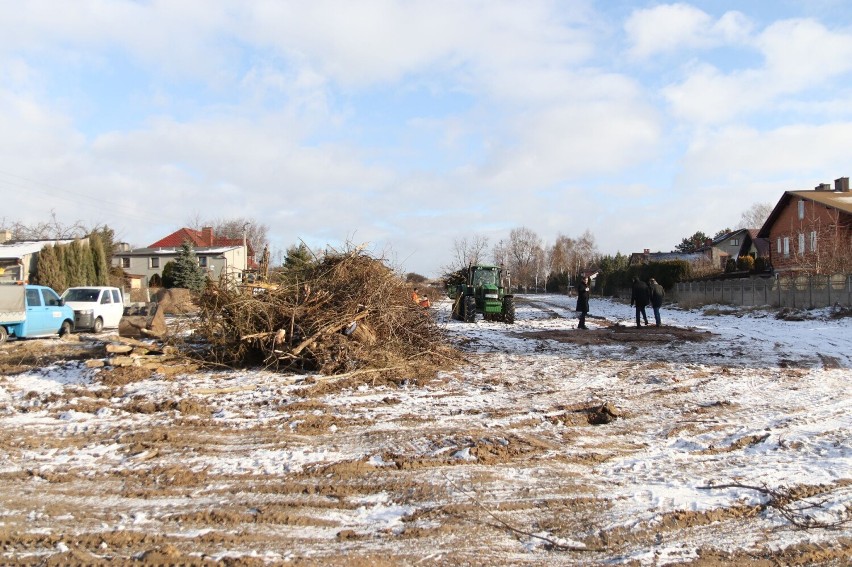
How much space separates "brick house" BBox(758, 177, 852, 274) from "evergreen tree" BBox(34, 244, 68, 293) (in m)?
36.9

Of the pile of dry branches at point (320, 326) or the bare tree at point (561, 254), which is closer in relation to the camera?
the pile of dry branches at point (320, 326)

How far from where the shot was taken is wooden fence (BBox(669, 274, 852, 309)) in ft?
80.4

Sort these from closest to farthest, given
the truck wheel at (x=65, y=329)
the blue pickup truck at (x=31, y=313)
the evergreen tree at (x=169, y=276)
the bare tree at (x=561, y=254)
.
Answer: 1. the blue pickup truck at (x=31, y=313)
2. the truck wheel at (x=65, y=329)
3. the evergreen tree at (x=169, y=276)
4. the bare tree at (x=561, y=254)

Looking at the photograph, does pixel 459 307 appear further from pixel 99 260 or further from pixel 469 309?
pixel 99 260

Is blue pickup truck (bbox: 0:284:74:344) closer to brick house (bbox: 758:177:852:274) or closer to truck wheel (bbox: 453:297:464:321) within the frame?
truck wheel (bbox: 453:297:464:321)

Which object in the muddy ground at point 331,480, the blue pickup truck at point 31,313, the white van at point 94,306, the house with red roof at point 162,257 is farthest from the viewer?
the house with red roof at point 162,257

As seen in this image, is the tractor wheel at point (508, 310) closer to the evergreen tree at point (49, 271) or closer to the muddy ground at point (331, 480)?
the muddy ground at point (331, 480)

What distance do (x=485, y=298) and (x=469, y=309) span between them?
75 centimetres

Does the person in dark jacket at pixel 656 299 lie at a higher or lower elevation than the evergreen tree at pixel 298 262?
lower

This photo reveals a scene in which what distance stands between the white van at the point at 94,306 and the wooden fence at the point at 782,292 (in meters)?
27.0

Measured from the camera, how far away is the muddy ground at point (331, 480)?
406 centimetres

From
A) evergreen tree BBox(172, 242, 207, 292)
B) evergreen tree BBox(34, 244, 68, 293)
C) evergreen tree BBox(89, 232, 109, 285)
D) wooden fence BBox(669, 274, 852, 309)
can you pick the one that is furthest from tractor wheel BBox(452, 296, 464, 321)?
evergreen tree BBox(172, 242, 207, 292)

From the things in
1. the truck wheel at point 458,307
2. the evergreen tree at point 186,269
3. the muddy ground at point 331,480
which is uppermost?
the evergreen tree at point 186,269

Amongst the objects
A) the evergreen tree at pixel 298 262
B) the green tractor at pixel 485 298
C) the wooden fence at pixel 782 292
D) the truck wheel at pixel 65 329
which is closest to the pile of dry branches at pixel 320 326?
the evergreen tree at pixel 298 262
